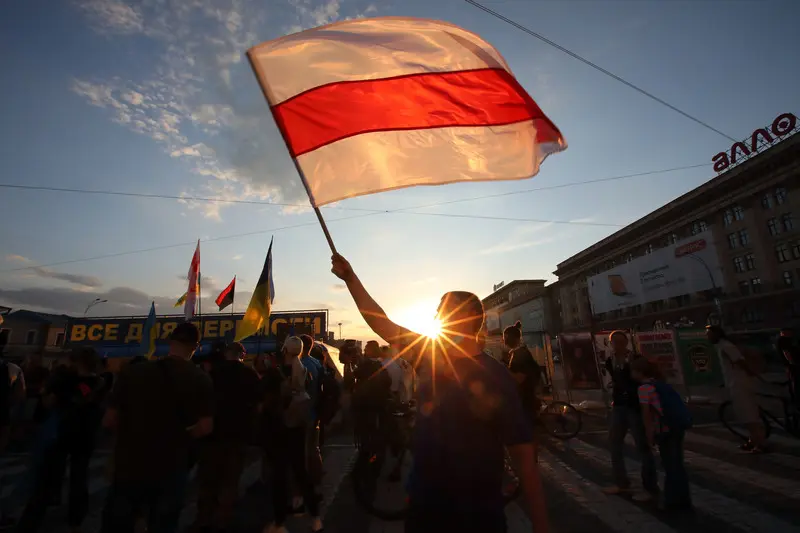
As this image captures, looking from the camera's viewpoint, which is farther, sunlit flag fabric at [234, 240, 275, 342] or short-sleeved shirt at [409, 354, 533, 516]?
sunlit flag fabric at [234, 240, 275, 342]

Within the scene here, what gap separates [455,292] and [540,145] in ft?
6.91

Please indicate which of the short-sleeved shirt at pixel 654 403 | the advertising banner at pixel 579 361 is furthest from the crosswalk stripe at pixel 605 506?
the advertising banner at pixel 579 361

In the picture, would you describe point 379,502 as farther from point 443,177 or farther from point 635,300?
point 635,300

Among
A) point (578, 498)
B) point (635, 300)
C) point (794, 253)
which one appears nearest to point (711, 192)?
point (794, 253)

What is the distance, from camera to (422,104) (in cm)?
380

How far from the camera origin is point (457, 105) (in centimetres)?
382

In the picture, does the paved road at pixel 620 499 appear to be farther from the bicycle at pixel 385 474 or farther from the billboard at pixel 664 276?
the billboard at pixel 664 276

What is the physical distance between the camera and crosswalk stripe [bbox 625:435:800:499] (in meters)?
5.05

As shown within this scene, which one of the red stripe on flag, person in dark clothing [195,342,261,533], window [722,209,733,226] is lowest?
person in dark clothing [195,342,261,533]

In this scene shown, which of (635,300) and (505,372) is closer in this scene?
(505,372)

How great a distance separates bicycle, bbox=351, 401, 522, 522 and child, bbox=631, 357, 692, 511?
5.49ft

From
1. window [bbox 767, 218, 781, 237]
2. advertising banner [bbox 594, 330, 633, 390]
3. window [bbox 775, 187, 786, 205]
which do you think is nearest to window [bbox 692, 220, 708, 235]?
window [bbox 767, 218, 781, 237]

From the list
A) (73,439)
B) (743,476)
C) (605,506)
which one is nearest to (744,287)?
(743,476)

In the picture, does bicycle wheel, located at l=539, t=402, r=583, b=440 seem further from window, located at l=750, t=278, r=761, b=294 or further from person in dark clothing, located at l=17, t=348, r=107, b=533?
window, located at l=750, t=278, r=761, b=294
